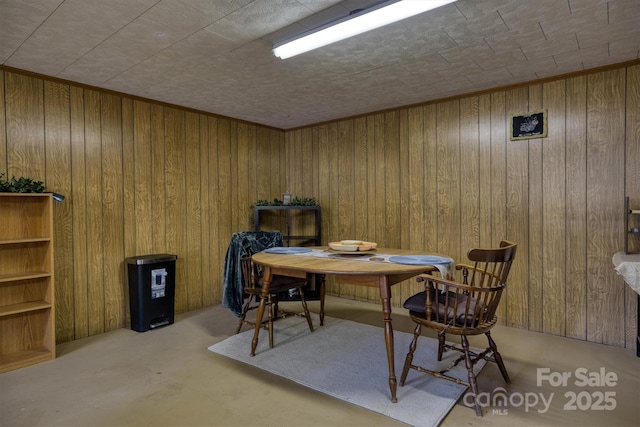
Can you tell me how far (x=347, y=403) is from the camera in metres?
2.14

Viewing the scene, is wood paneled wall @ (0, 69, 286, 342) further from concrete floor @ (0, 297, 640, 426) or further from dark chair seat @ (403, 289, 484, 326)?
dark chair seat @ (403, 289, 484, 326)

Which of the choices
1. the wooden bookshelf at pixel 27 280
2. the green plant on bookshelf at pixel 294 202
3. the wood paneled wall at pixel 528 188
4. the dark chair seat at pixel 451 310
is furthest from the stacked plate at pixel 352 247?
the wooden bookshelf at pixel 27 280

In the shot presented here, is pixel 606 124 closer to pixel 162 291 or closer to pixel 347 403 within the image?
pixel 347 403

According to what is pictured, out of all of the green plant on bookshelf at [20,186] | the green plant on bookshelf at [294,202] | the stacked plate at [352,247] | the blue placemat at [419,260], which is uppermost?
the green plant on bookshelf at [20,186]

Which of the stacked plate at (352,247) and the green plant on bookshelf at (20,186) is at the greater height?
the green plant on bookshelf at (20,186)

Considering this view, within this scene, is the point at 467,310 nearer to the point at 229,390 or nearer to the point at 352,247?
the point at 352,247

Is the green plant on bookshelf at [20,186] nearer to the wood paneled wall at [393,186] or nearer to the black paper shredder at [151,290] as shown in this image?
the wood paneled wall at [393,186]

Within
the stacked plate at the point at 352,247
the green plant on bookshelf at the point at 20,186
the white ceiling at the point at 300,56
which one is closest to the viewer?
the white ceiling at the point at 300,56

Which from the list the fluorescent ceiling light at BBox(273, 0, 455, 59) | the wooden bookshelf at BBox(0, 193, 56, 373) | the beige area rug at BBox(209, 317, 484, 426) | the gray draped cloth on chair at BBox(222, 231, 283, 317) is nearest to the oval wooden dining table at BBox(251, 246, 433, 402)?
the beige area rug at BBox(209, 317, 484, 426)

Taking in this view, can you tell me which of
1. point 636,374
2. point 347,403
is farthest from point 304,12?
point 636,374

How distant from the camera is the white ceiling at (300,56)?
207 centimetres

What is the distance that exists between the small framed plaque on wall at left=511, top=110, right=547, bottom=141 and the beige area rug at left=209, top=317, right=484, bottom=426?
211 cm

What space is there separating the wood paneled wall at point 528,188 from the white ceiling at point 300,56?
Result: 0.31 m

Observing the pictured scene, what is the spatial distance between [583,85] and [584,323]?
6.83ft
